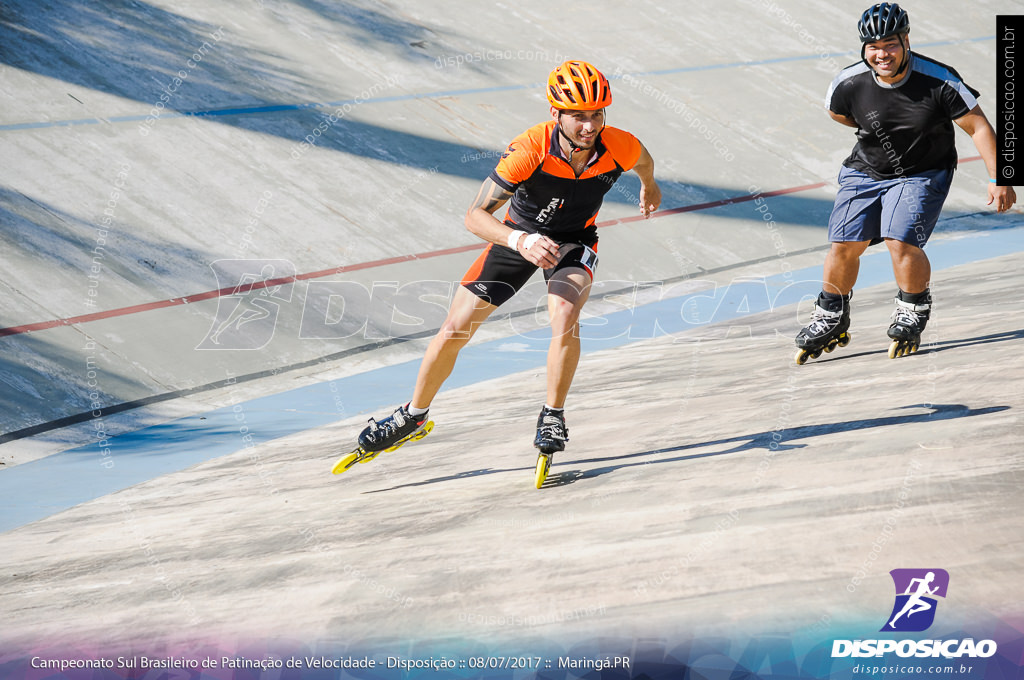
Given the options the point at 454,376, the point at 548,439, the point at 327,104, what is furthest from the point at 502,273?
the point at 327,104

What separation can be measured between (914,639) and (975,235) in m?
8.21

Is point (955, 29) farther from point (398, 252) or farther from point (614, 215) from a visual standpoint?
point (398, 252)

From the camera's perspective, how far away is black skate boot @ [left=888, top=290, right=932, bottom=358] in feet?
16.3

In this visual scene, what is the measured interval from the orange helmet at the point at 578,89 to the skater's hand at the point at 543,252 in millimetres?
529

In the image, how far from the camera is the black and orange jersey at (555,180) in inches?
149

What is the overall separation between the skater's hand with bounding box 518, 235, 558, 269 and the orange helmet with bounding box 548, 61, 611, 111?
0.53 m

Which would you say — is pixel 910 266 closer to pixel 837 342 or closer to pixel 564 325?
pixel 837 342

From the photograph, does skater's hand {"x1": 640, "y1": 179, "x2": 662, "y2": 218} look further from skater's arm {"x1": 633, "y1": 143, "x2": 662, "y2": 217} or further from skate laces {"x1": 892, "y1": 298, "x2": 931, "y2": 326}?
skate laces {"x1": 892, "y1": 298, "x2": 931, "y2": 326}

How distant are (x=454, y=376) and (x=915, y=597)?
423 centimetres

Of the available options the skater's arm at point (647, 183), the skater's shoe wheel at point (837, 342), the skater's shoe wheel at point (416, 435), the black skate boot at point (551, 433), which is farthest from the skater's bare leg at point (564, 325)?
the skater's shoe wheel at point (837, 342)

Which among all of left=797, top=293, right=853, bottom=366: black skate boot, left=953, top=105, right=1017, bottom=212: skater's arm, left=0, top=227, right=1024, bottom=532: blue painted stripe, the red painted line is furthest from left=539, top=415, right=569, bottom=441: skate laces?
the red painted line

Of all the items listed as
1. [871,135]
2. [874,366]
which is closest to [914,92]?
[871,135]

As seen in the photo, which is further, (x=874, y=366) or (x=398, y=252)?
(x=398, y=252)

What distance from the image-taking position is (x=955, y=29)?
15477 millimetres
